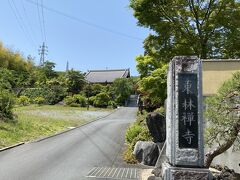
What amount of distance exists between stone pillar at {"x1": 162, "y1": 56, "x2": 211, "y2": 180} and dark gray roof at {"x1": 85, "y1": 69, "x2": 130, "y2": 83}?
54994 millimetres

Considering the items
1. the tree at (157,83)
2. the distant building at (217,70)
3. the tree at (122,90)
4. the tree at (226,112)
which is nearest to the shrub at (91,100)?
the tree at (122,90)

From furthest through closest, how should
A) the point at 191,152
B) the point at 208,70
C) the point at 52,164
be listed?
the point at 208,70
the point at 52,164
the point at 191,152

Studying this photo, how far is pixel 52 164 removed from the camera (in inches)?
444

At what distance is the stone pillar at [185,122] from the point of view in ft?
21.9

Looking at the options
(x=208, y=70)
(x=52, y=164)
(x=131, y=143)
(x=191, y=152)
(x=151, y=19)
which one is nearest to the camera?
(x=191, y=152)

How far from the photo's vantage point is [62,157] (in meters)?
12.6

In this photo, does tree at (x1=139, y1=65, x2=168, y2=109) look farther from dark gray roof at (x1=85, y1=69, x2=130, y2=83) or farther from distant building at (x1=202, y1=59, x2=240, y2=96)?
dark gray roof at (x1=85, y1=69, x2=130, y2=83)

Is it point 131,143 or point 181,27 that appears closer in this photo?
point 131,143

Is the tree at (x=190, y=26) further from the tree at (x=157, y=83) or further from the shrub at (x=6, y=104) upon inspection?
the shrub at (x=6, y=104)

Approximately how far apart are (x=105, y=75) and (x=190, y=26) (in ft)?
154

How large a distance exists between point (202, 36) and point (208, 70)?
18.3ft

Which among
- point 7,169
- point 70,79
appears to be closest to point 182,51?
point 7,169

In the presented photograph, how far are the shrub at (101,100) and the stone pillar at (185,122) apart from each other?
133ft

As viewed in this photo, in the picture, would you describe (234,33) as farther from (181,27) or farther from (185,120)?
(185,120)
